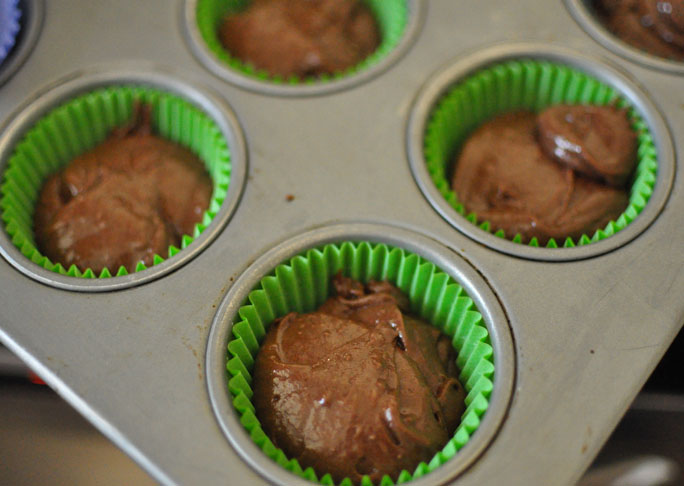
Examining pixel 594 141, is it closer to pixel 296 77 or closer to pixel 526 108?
pixel 526 108

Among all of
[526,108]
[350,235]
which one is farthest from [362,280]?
[526,108]

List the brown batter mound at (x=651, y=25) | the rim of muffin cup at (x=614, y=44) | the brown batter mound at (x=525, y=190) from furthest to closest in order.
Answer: the brown batter mound at (x=651, y=25) < the rim of muffin cup at (x=614, y=44) < the brown batter mound at (x=525, y=190)

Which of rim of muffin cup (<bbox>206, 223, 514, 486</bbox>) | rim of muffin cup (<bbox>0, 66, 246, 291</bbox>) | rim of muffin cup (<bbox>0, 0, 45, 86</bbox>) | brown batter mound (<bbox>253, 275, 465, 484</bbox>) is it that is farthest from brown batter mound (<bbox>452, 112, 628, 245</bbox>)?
rim of muffin cup (<bbox>0, 0, 45, 86</bbox>)

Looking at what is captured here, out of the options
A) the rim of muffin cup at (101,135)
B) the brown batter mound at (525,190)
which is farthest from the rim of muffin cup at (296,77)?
the brown batter mound at (525,190)

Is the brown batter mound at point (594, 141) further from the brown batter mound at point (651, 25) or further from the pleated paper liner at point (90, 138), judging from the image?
the pleated paper liner at point (90, 138)

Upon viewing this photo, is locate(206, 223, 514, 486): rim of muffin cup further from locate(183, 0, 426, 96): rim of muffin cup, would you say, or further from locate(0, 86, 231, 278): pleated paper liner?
locate(183, 0, 426, 96): rim of muffin cup

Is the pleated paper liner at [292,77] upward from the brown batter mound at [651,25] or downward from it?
downward
